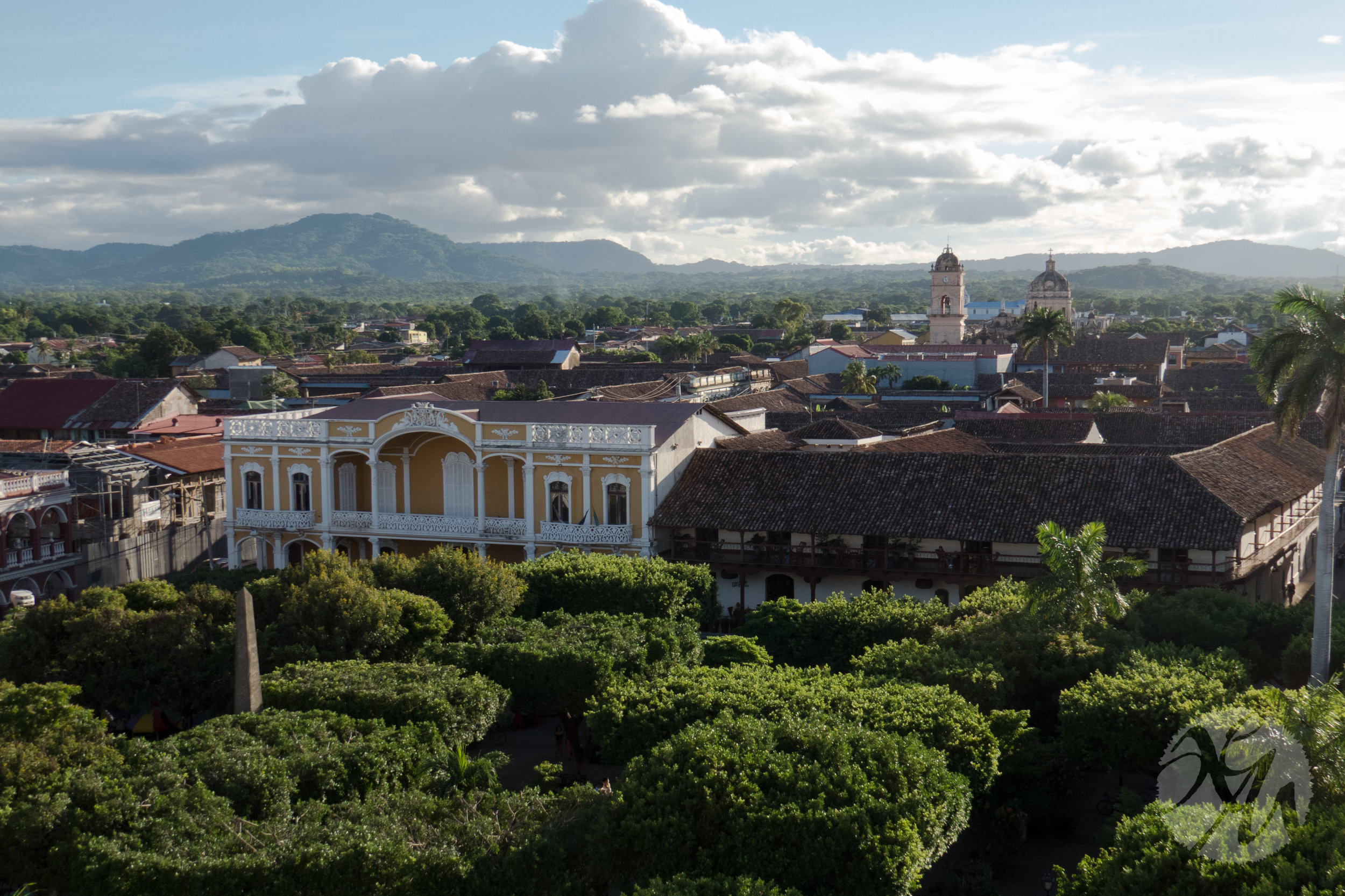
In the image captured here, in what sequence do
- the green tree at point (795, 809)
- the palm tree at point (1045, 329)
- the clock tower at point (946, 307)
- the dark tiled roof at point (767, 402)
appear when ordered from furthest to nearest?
the clock tower at point (946, 307), the palm tree at point (1045, 329), the dark tiled roof at point (767, 402), the green tree at point (795, 809)

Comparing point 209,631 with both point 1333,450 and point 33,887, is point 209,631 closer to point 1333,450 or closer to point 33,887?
point 33,887

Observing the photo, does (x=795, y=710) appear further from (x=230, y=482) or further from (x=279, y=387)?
(x=279, y=387)

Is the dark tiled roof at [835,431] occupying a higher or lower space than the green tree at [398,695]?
higher

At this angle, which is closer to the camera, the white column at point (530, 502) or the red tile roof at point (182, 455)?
the white column at point (530, 502)

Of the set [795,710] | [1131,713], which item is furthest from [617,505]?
[1131,713]

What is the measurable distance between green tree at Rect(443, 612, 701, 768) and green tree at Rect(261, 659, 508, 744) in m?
0.84

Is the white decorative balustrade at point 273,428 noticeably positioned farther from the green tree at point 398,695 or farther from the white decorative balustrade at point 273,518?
the green tree at point 398,695

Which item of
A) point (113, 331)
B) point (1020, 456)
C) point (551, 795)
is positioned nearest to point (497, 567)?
point (551, 795)

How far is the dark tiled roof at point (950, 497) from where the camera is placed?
30.7 metres

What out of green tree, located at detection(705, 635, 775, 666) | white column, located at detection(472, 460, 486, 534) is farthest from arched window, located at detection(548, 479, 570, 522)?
green tree, located at detection(705, 635, 775, 666)

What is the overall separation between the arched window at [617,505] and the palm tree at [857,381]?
44350 mm

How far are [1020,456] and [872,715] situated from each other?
17904mm

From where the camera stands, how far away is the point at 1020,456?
113 feet

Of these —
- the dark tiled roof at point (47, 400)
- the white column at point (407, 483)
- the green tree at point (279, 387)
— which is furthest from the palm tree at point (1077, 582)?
the green tree at point (279, 387)
